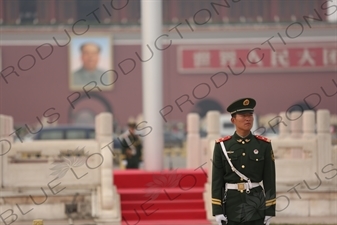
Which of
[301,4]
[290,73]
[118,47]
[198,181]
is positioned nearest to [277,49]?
[290,73]

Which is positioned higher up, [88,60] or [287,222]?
[88,60]

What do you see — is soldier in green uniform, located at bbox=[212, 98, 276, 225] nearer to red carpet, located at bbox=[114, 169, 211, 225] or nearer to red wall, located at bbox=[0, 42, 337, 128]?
red carpet, located at bbox=[114, 169, 211, 225]

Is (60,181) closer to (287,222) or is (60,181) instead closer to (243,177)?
(287,222)

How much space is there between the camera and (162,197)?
36.9ft

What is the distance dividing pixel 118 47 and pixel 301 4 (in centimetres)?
764

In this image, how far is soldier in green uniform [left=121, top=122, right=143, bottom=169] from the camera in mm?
13658

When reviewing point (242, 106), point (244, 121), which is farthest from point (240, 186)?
point (242, 106)

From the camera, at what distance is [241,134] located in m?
6.03

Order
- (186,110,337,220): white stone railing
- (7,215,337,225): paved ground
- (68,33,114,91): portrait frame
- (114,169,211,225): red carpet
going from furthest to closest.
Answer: (68,33,114,91): portrait frame < (186,110,337,220): white stone railing < (114,169,211,225): red carpet < (7,215,337,225): paved ground

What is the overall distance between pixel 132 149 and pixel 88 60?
16.8 metres

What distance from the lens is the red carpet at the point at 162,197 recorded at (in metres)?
10.9

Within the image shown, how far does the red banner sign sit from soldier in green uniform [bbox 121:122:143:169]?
658 inches

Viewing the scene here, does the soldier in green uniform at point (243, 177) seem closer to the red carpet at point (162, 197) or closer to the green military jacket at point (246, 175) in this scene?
the green military jacket at point (246, 175)

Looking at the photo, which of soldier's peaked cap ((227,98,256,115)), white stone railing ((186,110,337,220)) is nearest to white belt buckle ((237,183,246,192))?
soldier's peaked cap ((227,98,256,115))
